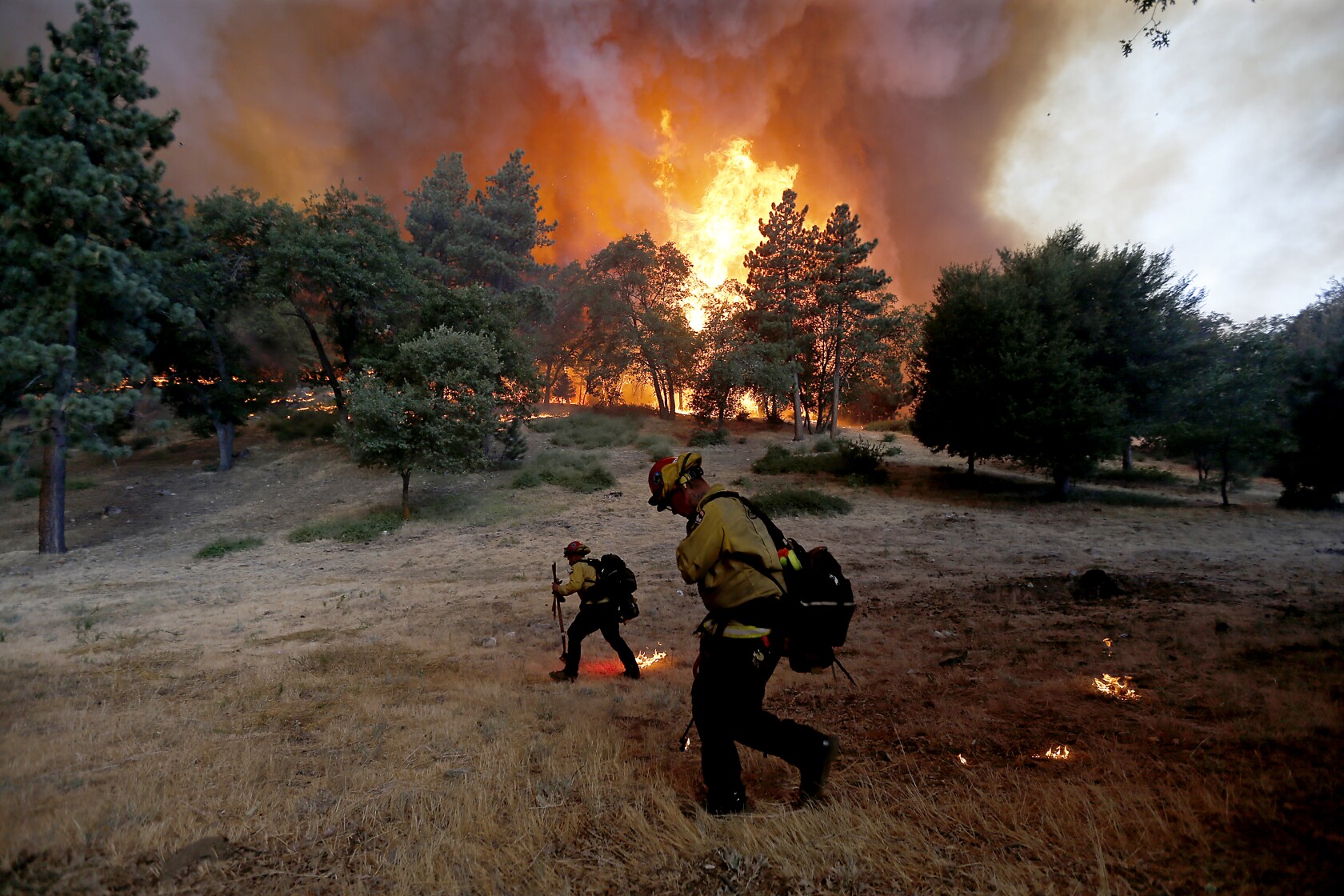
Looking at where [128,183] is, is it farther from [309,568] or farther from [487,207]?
[487,207]

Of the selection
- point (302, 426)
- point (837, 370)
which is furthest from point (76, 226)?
point (837, 370)

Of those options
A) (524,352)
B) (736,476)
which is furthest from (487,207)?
(736,476)

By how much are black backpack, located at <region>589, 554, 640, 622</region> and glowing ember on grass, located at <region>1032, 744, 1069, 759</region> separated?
3.93 metres

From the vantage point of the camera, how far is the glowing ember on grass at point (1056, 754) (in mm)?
3916

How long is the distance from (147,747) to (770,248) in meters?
38.0

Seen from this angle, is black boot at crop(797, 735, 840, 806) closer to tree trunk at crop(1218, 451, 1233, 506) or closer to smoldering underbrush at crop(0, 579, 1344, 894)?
smoldering underbrush at crop(0, 579, 1344, 894)

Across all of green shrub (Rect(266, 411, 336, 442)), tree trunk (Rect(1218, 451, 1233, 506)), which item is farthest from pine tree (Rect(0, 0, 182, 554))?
tree trunk (Rect(1218, 451, 1233, 506))

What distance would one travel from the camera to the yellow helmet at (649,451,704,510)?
157 inches

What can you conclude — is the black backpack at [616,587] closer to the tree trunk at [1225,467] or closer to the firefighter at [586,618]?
the firefighter at [586,618]

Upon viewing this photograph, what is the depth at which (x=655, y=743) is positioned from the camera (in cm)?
481

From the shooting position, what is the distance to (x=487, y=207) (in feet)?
113

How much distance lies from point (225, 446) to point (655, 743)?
32.4 metres

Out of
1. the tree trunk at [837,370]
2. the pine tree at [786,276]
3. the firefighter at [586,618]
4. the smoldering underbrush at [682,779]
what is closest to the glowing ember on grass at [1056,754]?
the smoldering underbrush at [682,779]

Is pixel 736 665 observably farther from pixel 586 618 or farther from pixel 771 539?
pixel 586 618
